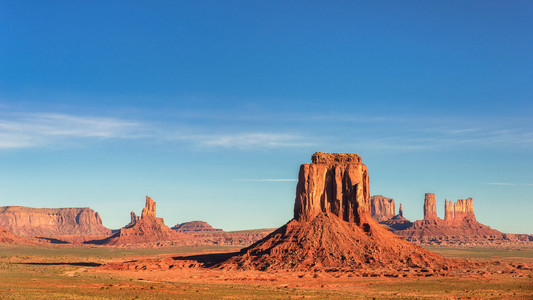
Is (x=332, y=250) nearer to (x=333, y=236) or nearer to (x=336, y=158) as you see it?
(x=333, y=236)

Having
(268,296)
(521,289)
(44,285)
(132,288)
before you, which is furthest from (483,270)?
(44,285)

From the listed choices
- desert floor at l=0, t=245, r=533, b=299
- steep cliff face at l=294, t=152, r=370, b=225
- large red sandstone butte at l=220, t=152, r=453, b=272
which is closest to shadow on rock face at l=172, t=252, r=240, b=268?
large red sandstone butte at l=220, t=152, r=453, b=272

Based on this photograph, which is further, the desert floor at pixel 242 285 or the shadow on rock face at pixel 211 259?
the shadow on rock face at pixel 211 259

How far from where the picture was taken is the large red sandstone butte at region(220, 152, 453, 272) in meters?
111

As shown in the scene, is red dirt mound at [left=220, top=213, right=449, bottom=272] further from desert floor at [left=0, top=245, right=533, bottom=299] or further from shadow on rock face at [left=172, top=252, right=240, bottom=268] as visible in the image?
desert floor at [left=0, top=245, right=533, bottom=299]

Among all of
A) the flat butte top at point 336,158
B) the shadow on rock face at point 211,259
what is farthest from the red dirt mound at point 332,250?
the flat butte top at point 336,158

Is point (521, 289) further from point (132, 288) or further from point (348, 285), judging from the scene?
point (132, 288)

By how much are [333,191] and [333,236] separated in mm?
11045

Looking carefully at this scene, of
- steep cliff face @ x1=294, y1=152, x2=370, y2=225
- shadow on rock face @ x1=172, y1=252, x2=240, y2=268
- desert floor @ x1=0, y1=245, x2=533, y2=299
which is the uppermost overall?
steep cliff face @ x1=294, y1=152, x2=370, y2=225

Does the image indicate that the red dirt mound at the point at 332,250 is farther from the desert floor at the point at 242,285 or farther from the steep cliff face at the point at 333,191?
the desert floor at the point at 242,285

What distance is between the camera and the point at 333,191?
404ft

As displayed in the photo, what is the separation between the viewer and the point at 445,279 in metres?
99.1

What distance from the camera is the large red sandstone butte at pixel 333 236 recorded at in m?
111

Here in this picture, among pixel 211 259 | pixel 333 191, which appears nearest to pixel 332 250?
pixel 333 191
